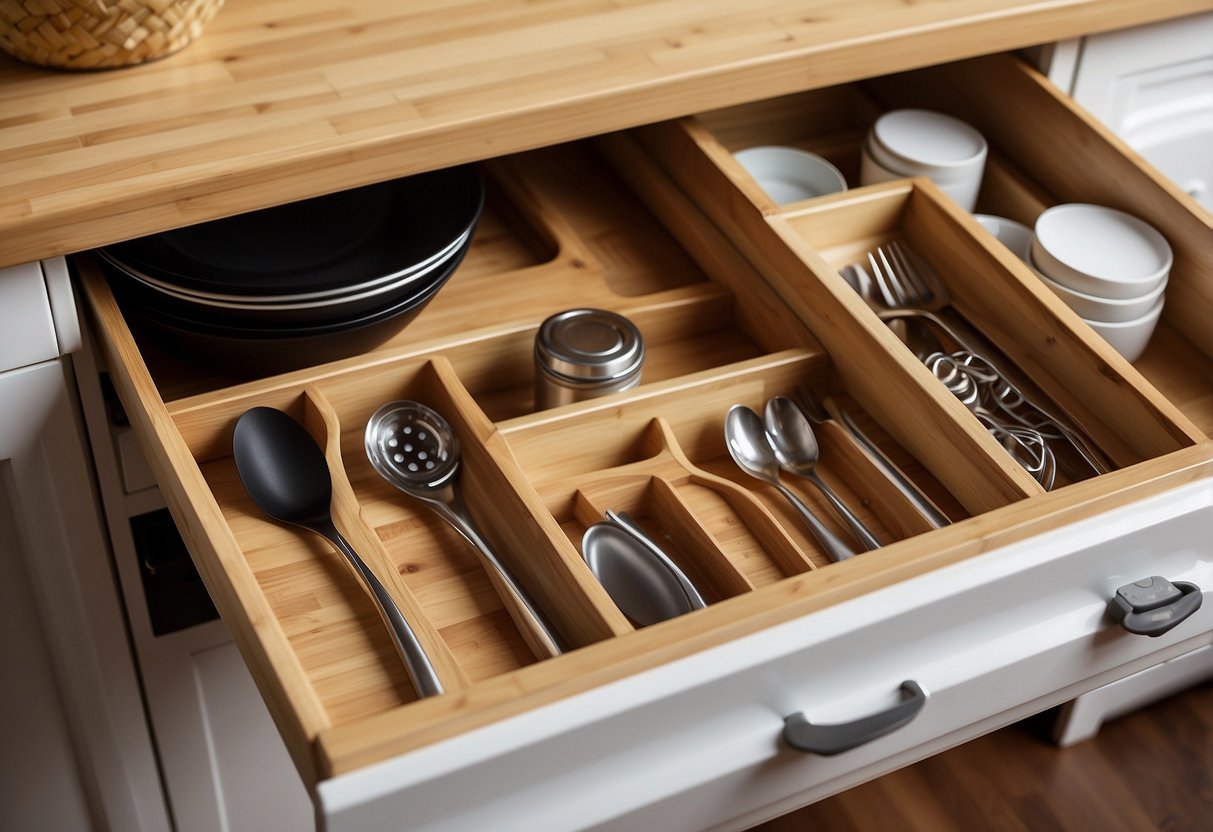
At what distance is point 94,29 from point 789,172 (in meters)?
0.60

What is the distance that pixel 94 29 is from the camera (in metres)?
0.89

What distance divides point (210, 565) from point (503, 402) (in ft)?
1.03

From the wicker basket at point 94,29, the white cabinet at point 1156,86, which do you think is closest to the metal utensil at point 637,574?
the wicker basket at point 94,29

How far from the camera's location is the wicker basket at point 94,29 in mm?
877

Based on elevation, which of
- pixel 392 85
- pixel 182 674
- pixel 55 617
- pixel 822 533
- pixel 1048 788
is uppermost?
pixel 392 85

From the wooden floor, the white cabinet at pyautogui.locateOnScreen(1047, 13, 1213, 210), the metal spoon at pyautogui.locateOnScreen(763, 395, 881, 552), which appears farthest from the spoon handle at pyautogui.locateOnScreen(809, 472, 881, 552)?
the wooden floor

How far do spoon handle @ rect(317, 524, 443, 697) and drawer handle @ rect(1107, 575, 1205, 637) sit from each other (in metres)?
0.40

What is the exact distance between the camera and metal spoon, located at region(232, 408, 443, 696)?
31.7 inches

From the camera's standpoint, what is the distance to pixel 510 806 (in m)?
0.63

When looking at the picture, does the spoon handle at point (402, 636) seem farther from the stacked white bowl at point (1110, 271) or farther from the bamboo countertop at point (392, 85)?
the stacked white bowl at point (1110, 271)

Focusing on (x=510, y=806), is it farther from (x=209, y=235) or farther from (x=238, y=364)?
(x=209, y=235)

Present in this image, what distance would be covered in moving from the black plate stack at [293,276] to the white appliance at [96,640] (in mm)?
71

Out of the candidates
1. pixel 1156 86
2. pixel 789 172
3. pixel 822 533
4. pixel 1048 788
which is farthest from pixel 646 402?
pixel 1048 788

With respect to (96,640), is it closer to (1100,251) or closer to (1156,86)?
(1100,251)
